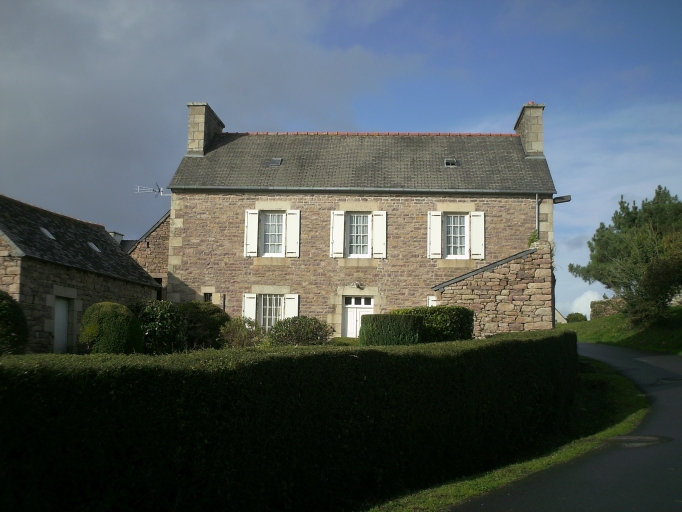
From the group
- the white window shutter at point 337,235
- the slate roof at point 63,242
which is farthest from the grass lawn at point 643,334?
the slate roof at point 63,242

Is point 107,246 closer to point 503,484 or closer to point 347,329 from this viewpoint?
point 347,329

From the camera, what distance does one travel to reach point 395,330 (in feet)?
47.8

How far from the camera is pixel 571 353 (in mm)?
14406

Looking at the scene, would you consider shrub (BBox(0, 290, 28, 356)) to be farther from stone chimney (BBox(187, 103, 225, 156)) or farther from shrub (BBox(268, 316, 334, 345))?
stone chimney (BBox(187, 103, 225, 156))

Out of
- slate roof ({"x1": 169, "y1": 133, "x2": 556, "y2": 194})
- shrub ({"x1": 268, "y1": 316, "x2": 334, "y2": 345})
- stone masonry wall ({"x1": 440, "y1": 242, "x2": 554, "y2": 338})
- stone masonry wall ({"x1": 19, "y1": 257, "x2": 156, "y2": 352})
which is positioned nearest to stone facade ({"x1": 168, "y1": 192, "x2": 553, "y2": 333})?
slate roof ({"x1": 169, "y1": 133, "x2": 556, "y2": 194})

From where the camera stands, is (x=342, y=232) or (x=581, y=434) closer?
(x=581, y=434)

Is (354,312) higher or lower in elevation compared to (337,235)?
lower

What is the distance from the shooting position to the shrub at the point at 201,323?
60.0ft

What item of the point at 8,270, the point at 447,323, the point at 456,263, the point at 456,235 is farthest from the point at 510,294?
the point at 8,270

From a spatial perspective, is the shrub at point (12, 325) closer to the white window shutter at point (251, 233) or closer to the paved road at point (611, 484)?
the white window shutter at point (251, 233)

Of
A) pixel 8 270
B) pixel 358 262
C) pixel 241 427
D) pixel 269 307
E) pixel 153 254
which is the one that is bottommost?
pixel 241 427

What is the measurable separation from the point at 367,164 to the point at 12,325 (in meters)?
11.9

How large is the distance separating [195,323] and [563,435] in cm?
1059

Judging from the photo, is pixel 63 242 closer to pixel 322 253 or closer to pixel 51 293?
pixel 51 293
